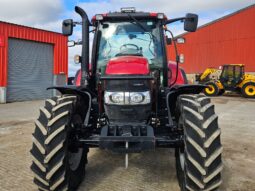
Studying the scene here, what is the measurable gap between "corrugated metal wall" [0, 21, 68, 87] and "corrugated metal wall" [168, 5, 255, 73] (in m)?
8.91

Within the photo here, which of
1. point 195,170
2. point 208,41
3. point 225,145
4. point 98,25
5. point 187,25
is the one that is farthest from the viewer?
point 208,41

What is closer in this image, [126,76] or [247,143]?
[126,76]

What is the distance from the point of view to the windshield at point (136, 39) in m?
4.70

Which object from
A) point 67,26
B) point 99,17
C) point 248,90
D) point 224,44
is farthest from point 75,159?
point 224,44

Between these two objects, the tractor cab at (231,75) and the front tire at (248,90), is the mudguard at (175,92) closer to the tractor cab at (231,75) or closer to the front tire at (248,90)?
the front tire at (248,90)

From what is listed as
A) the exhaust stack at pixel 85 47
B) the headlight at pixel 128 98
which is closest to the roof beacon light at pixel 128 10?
the exhaust stack at pixel 85 47

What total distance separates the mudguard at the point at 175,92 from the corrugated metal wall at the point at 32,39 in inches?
512

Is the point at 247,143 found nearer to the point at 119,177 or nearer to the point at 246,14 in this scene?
the point at 119,177

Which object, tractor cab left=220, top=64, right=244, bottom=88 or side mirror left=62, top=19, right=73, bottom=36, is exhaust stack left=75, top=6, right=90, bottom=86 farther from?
tractor cab left=220, top=64, right=244, bottom=88

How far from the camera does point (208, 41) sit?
95.1 feet

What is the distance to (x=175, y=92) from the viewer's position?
13.0 feet

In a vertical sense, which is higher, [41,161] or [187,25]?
[187,25]

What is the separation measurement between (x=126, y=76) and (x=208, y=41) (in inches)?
1057

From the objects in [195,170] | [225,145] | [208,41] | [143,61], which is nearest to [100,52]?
[143,61]
